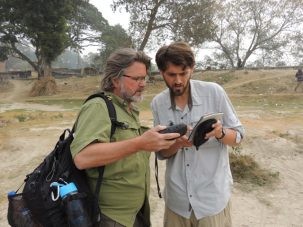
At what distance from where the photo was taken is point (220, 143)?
2271mm

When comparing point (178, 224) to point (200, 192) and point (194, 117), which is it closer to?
point (200, 192)

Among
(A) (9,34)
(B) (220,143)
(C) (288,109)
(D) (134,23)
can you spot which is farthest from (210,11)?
(B) (220,143)

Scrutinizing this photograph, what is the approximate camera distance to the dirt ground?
479cm

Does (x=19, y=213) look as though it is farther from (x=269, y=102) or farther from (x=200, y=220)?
(x=269, y=102)

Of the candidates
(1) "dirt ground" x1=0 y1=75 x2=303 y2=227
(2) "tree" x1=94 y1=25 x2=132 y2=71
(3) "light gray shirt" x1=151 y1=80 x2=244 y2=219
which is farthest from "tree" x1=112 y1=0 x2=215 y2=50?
(3) "light gray shirt" x1=151 y1=80 x2=244 y2=219

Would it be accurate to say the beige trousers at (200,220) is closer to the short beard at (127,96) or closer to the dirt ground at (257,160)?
the short beard at (127,96)

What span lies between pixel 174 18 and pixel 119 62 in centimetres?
2006

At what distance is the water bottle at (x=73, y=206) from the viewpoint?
1.82 m

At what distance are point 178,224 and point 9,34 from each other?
77.6 feet

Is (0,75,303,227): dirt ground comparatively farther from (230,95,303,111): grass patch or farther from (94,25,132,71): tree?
(94,25,132,71): tree

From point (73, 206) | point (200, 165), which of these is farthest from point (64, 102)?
point (73, 206)

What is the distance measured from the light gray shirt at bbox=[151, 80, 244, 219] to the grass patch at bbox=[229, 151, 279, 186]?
3721mm

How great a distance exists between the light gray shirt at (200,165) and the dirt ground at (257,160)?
7.44 feet

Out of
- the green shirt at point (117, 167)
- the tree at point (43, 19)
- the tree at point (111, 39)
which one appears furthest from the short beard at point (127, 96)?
the tree at point (111, 39)
